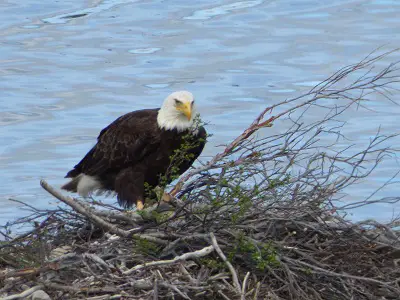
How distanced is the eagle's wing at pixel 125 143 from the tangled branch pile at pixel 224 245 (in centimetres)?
137

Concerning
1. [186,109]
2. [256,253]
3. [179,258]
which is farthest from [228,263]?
[186,109]

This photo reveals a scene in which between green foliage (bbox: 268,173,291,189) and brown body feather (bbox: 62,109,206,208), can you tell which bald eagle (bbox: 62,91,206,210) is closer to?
brown body feather (bbox: 62,109,206,208)

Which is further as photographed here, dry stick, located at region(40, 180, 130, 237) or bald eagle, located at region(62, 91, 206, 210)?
bald eagle, located at region(62, 91, 206, 210)

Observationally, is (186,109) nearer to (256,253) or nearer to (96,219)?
(96,219)

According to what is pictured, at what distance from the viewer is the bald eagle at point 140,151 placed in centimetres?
999

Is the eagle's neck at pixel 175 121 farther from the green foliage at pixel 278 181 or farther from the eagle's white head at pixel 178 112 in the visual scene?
the green foliage at pixel 278 181

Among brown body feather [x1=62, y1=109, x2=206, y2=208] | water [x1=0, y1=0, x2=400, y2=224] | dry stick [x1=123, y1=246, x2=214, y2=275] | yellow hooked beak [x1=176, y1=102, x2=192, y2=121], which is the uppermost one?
yellow hooked beak [x1=176, y1=102, x2=192, y2=121]

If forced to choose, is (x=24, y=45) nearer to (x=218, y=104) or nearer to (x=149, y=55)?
(x=149, y=55)

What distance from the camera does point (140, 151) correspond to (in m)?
10.4

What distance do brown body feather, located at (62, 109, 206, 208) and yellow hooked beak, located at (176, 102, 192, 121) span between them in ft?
0.54

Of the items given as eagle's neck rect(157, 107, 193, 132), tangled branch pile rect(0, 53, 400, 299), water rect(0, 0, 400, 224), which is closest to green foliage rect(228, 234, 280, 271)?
tangled branch pile rect(0, 53, 400, 299)

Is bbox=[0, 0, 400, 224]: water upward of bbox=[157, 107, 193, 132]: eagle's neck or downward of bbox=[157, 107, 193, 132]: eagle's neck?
downward

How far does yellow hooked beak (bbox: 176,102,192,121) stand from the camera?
32.3 feet

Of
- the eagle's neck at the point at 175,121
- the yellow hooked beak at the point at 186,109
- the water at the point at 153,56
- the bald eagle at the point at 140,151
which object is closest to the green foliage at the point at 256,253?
the bald eagle at the point at 140,151
